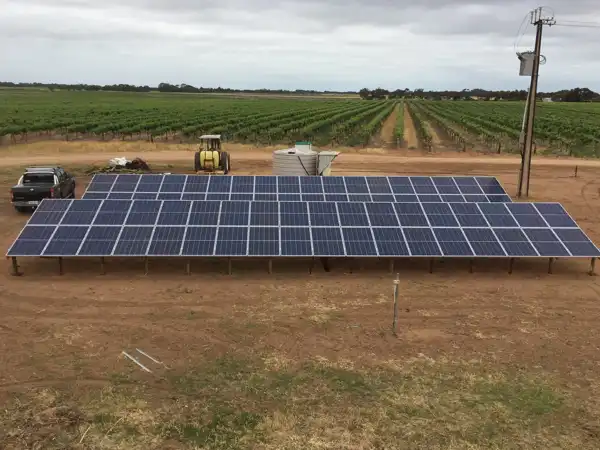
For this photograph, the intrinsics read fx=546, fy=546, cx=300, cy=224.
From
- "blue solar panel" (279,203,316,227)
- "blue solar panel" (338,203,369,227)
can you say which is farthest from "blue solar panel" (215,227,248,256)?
"blue solar panel" (338,203,369,227)

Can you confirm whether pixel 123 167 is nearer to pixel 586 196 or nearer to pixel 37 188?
pixel 37 188

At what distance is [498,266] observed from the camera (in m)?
15.9

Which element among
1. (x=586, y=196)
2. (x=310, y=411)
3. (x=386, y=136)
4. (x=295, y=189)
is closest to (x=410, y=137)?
(x=386, y=136)

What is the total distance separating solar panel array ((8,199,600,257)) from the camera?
569 inches

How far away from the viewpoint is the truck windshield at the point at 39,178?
21.6 m

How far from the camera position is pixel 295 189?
19.0 meters

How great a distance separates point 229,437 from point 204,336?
11.8 feet

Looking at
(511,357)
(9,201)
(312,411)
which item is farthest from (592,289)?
(9,201)

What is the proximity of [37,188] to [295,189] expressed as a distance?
398 inches

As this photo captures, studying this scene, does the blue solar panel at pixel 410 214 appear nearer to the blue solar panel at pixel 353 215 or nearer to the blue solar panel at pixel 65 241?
the blue solar panel at pixel 353 215

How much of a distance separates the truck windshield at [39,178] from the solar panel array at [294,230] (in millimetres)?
6272

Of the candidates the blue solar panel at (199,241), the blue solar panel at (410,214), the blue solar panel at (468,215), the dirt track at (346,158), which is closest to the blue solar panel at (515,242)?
the blue solar panel at (468,215)

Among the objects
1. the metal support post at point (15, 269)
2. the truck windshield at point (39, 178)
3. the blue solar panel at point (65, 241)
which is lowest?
the metal support post at point (15, 269)

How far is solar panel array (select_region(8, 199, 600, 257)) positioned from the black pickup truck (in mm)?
5540
